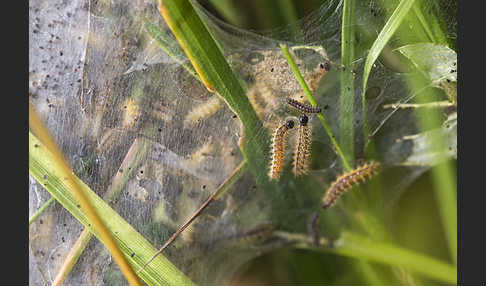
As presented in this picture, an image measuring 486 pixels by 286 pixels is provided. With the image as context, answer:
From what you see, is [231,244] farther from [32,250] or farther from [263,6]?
[263,6]

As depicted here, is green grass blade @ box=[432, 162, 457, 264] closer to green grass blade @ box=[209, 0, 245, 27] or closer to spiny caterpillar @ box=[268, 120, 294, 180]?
spiny caterpillar @ box=[268, 120, 294, 180]

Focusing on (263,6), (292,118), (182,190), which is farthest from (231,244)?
(263,6)

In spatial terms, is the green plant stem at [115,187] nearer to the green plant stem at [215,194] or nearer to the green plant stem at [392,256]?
the green plant stem at [215,194]

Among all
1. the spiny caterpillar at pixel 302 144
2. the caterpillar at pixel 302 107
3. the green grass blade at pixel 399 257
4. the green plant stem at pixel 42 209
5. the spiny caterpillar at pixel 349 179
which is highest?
the green plant stem at pixel 42 209

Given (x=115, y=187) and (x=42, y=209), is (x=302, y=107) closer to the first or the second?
(x=115, y=187)

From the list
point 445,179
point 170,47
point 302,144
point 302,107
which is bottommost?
point 445,179

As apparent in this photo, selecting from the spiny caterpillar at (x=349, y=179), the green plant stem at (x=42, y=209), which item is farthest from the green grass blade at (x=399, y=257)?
the green plant stem at (x=42, y=209)

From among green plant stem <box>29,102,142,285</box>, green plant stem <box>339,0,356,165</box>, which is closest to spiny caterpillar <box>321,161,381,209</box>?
green plant stem <box>339,0,356,165</box>

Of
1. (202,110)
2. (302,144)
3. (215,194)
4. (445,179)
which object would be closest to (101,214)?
(215,194)
